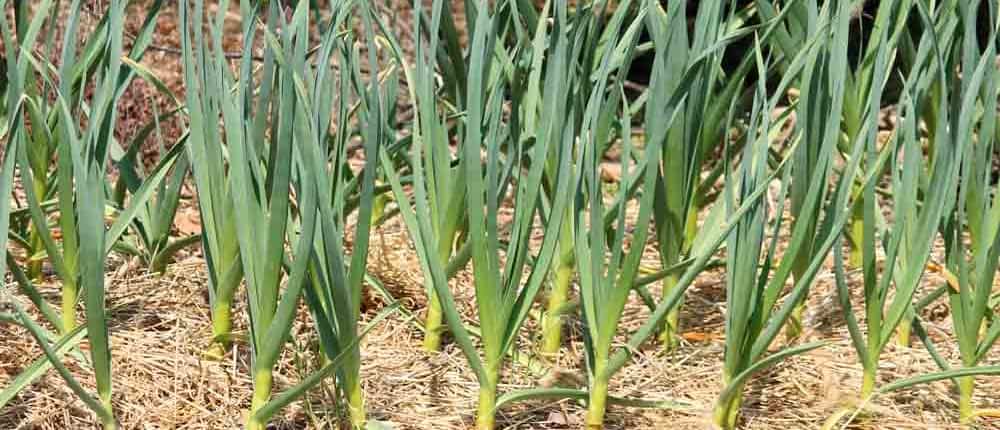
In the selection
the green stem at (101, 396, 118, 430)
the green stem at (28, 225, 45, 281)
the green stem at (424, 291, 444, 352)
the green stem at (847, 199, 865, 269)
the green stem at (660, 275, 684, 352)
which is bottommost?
the green stem at (101, 396, 118, 430)

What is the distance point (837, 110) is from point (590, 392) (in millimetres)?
505

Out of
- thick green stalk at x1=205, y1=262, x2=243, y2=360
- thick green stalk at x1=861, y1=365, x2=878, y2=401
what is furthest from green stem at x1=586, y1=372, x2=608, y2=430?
thick green stalk at x1=205, y1=262, x2=243, y2=360

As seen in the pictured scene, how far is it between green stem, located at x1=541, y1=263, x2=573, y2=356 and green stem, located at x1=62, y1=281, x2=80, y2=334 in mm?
724

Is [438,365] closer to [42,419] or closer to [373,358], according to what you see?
[373,358]

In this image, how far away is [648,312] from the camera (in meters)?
2.31

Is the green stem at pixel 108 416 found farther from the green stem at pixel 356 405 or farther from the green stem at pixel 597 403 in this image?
the green stem at pixel 597 403

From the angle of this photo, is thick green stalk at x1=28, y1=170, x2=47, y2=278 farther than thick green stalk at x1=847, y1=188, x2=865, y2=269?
No

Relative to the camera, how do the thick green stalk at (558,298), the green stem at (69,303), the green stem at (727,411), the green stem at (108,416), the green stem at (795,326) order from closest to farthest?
1. the green stem at (108,416)
2. the green stem at (727,411)
3. the green stem at (69,303)
4. the thick green stalk at (558,298)
5. the green stem at (795,326)

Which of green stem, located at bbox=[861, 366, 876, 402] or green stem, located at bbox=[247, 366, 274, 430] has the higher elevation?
green stem, located at bbox=[861, 366, 876, 402]

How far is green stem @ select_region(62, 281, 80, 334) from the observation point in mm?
1944

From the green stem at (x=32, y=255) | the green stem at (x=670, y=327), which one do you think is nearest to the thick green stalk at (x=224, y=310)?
the green stem at (x=32, y=255)

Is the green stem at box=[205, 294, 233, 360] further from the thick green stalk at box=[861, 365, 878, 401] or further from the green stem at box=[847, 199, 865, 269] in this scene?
the green stem at box=[847, 199, 865, 269]

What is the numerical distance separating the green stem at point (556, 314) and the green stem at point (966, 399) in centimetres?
61

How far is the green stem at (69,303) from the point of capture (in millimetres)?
1944
